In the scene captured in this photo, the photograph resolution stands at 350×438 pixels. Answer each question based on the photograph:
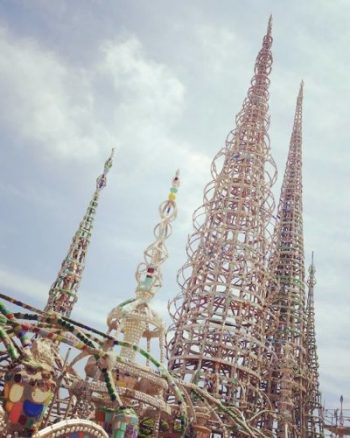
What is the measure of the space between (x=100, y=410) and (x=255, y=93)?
3944 cm

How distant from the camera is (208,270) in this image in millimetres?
37750

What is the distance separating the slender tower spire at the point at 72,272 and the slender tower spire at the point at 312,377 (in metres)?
23.7

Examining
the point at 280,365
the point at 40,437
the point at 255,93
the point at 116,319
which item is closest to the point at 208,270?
the point at 280,365

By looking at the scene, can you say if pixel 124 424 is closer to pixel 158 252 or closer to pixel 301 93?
pixel 158 252

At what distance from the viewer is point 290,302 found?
147 feet

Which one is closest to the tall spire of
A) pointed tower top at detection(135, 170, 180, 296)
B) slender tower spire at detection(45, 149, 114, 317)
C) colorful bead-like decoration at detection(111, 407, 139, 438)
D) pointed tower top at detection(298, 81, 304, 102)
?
pointed tower top at detection(135, 170, 180, 296)

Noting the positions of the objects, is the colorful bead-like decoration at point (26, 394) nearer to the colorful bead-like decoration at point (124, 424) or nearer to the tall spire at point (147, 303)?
the colorful bead-like decoration at point (124, 424)

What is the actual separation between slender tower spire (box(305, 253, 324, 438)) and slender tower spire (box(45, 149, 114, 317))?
23712 millimetres

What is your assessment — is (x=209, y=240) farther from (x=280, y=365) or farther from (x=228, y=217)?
(x=280, y=365)

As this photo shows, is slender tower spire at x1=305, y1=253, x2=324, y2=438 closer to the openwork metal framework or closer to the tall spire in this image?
the openwork metal framework

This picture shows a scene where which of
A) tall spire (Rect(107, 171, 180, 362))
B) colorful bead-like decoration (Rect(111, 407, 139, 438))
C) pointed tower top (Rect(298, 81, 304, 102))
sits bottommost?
colorful bead-like decoration (Rect(111, 407, 139, 438))

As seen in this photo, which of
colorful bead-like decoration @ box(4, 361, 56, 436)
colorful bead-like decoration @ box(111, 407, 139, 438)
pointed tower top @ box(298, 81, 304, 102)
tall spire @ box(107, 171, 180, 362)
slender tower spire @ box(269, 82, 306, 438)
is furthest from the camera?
pointed tower top @ box(298, 81, 304, 102)

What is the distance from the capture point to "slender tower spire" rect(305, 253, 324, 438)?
142 ft

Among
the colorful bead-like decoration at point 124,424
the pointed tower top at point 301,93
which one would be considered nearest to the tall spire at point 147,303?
the colorful bead-like decoration at point 124,424
